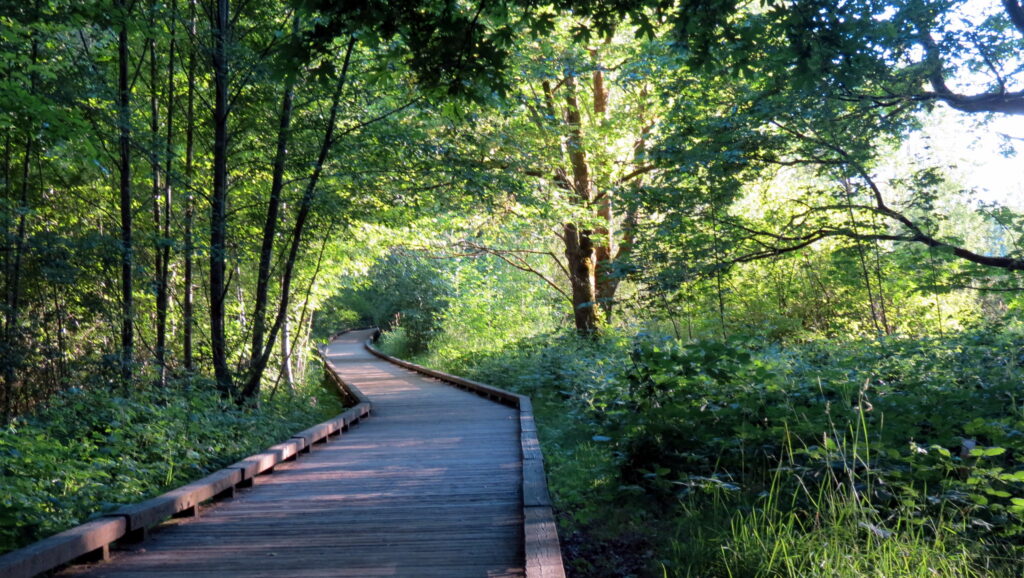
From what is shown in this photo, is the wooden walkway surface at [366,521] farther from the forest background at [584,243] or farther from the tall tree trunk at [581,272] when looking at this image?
the tall tree trunk at [581,272]

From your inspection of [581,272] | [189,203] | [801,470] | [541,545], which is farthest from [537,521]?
[581,272]

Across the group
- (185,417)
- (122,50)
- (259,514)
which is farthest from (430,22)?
(122,50)

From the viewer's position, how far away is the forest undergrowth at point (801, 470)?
3.66 metres

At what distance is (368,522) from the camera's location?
4.84 meters

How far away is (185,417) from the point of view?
7.40 metres

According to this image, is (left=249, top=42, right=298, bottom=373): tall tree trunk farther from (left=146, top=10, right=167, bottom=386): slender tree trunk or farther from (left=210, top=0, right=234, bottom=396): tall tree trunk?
(left=146, top=10, right=167, bottom=386): slender tree trunk

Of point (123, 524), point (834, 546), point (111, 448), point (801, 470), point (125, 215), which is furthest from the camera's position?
point (125, 215)

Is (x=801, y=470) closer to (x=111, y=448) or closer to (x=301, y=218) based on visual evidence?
(x=111, y=448)

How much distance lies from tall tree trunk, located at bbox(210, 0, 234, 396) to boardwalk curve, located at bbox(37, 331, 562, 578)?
229 centimetres

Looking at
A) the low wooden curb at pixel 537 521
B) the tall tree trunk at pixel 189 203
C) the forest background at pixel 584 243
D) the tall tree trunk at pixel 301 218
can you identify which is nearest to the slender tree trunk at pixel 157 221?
the forest background at pixel 584 243

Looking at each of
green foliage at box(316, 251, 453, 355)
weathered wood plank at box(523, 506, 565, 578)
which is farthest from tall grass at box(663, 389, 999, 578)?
green foliage at box(316, 251, 453, 355)

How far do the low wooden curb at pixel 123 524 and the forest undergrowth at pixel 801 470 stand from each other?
2.66 m

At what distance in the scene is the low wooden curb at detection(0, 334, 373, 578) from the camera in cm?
335

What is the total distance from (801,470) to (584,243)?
12.7m
